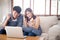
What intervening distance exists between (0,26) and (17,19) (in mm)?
462

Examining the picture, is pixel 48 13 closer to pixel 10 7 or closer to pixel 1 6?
pixel 10 7

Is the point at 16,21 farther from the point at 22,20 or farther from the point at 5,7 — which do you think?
the point at 5,7

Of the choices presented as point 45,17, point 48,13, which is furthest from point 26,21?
point 48,13

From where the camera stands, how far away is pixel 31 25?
3182 mm

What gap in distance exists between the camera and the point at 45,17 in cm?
347

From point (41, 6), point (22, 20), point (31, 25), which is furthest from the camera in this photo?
point (41, 6)

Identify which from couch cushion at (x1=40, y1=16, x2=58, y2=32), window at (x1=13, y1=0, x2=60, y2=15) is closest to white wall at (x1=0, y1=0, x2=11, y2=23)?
window at (x1=13, y1=0, x2=60, y2=15)

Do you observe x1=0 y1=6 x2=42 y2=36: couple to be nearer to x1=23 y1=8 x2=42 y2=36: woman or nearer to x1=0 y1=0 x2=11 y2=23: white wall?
x1=23 y1=8 x2=42 y2=36: woman

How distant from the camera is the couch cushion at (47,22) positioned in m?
3.39

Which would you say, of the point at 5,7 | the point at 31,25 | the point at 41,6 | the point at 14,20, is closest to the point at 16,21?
the point at 14,20

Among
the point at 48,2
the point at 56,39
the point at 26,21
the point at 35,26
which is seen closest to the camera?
the point at 56,39

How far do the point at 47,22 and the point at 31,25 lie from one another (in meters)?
0.43

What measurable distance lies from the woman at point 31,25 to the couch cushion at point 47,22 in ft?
0.90

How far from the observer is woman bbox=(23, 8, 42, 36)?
2.84 meters
